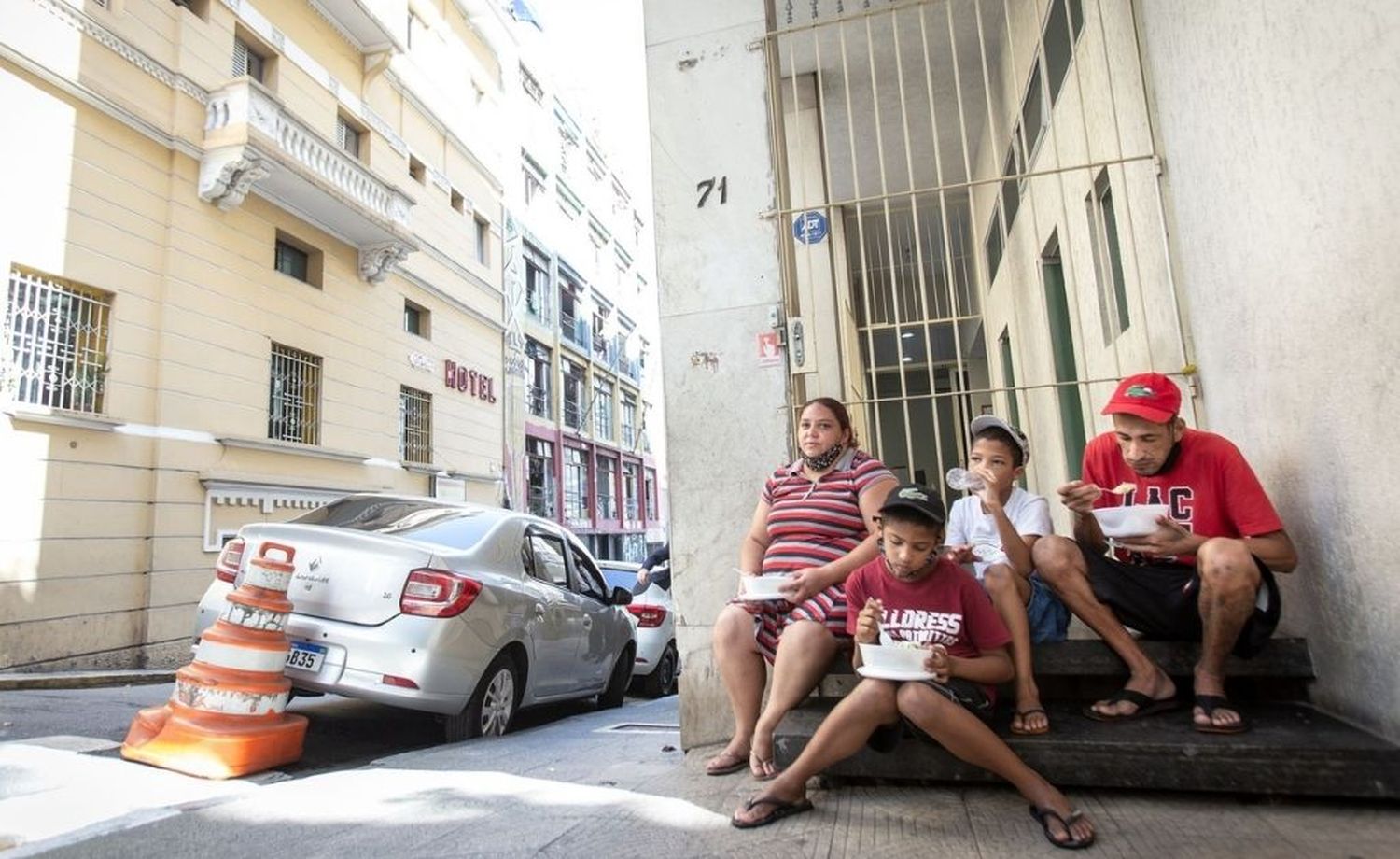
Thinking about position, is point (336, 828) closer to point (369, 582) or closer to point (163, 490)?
point (369, 582)

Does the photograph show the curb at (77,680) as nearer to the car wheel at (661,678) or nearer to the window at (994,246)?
the car wheel at (661,678)

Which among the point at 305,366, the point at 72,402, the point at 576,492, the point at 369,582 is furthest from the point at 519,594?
the point at 576,492

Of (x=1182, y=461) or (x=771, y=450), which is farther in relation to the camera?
(x=771, y=450)

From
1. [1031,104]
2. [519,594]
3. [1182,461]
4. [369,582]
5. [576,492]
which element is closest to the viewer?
[1182,461]

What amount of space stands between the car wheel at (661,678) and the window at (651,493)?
25020 millimetres

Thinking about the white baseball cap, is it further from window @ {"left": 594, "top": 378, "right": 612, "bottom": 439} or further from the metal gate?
window @ {"left": 594, "top": 378, "right": 612, "bottom": 439}

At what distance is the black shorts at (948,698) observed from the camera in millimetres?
2447

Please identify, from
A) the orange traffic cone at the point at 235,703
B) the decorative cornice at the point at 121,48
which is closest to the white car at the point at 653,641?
the orange traffic cone at the point at 235,703

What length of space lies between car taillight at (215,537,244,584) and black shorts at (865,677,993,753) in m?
3.75

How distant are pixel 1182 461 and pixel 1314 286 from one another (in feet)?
2.42

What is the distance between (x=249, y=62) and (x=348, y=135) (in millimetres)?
2433

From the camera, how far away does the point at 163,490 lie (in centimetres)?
994

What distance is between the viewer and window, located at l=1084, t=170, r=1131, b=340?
5.30 metres

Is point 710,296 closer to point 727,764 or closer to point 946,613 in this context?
point 946,613
